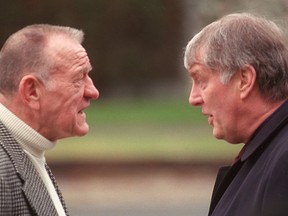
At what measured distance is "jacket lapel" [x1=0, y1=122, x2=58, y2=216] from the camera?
11.6 ft

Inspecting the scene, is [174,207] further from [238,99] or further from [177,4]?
[238,99]

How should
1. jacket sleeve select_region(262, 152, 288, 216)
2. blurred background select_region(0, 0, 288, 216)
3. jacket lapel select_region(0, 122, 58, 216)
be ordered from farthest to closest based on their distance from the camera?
1. blurred background select_region(0, 0, 288, 216)
2. jacket lapel select_region(0, 122, 58, 216)
3. jacket sleeve select_region(262, 152, 288, 216)

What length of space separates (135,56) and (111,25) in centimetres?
156

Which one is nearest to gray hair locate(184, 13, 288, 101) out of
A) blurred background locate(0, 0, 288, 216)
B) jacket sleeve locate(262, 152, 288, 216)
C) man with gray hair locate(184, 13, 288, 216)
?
man with gray hair locate(184, 13, 288, 216)

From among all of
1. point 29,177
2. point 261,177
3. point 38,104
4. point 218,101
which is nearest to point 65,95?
point 38,104

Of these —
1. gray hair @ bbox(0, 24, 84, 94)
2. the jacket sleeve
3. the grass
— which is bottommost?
the jacket sleeve

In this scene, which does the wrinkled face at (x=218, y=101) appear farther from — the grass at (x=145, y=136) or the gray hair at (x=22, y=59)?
the grass at (x=145, y=136)

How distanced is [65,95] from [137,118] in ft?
46.2

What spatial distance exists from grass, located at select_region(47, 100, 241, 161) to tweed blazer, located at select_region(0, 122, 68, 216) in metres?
10.3

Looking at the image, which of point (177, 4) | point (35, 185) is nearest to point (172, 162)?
point (177, 4)

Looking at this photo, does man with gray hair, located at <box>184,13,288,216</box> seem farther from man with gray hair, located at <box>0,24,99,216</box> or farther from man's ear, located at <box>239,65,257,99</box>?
man with gray hair, located at <box>0,24,99,216</box>

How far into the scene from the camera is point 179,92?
2225 cm

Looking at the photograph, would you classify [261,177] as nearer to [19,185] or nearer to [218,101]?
[218,101]

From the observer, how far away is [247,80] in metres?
3.35
